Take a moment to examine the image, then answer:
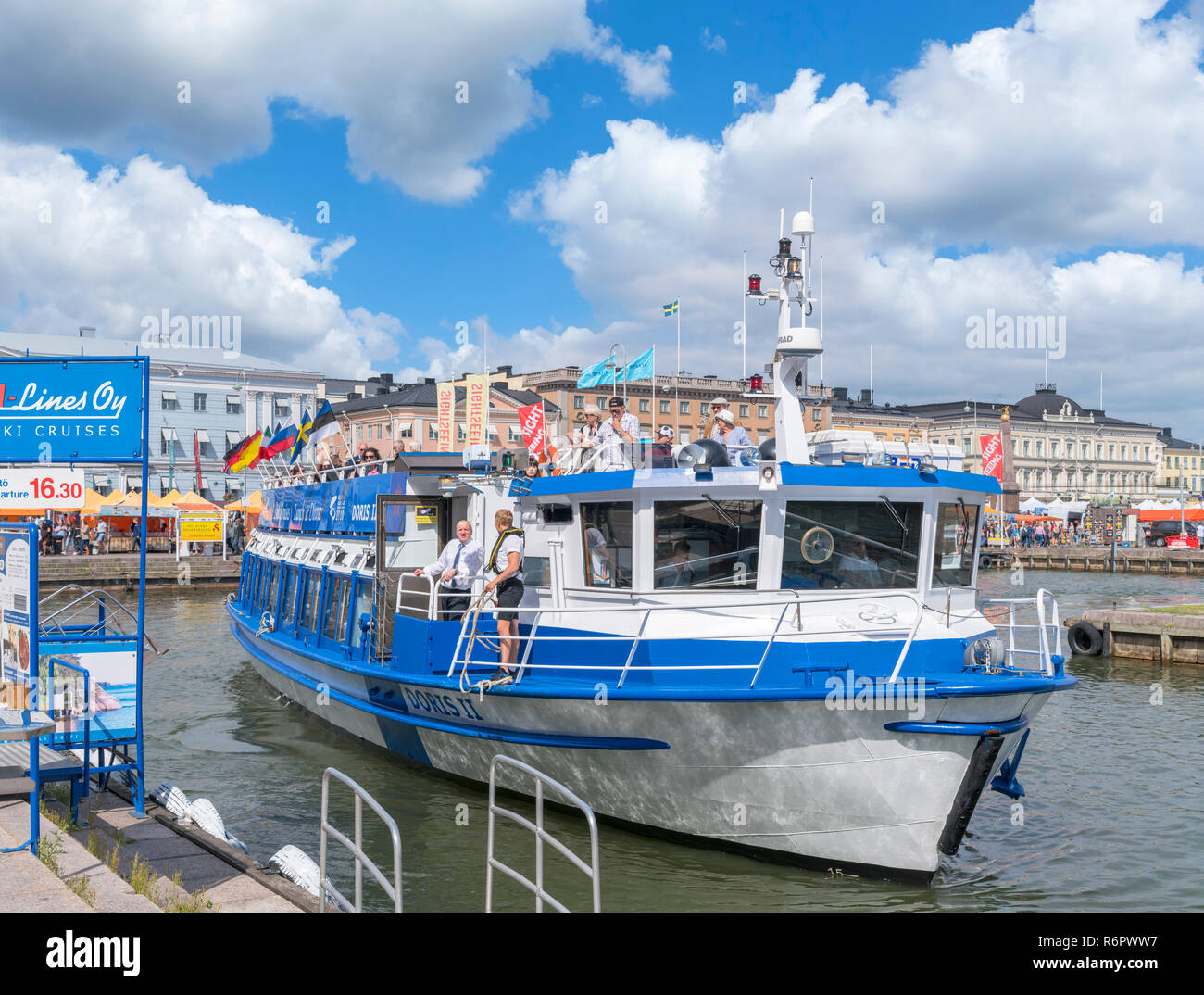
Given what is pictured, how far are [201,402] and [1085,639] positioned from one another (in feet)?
226

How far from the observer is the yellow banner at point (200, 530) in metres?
50.8

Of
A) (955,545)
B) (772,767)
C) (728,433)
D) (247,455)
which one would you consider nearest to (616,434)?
(728,433)

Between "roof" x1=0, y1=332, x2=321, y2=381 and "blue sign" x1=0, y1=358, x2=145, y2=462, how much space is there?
6791 cm

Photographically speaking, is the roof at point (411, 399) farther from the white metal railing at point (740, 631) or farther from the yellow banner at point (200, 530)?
the white metal railing at point (740, 631)

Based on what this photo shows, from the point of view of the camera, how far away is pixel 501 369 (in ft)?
300

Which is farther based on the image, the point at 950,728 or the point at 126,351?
the point at 126,351

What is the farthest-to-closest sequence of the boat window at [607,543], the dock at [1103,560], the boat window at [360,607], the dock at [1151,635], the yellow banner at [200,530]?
the dock at [1103,560] < the yellow banner at [200,530] < the dock at [1151,635] < the boat window at [360,607] < the boat window at [607,543]

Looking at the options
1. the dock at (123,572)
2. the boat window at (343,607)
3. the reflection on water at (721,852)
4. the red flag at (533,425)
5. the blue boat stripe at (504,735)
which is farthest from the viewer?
the dock at (123,572)

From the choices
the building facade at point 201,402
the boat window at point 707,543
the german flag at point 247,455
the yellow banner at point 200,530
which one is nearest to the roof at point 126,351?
the building facade at point 201,402

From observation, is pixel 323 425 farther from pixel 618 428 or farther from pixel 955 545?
pixel 955 545

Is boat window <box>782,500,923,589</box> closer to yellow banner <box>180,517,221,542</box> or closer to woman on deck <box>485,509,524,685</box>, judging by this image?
woman on deck <box>485,509,524,685</box>

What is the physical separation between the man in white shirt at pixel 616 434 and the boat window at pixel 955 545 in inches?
137

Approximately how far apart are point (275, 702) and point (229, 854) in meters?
12.4

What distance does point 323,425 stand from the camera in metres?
20.6
